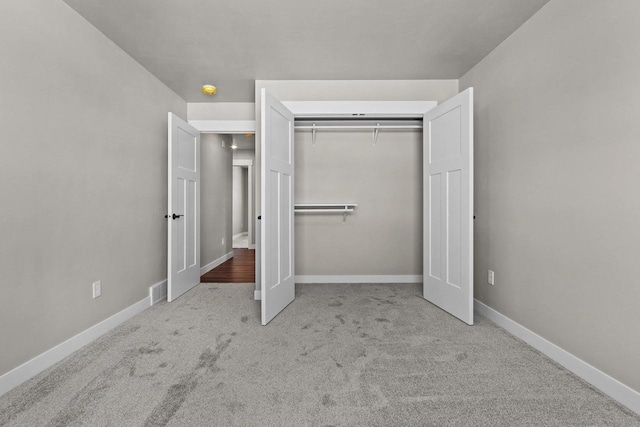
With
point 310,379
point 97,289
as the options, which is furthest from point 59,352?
point 310,379

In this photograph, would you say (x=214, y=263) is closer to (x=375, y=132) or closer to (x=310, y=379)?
(x=375, y=132)

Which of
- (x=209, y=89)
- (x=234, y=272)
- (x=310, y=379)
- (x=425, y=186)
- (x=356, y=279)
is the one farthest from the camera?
(x=234, y=272)

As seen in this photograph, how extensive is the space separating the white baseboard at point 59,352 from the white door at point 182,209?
0.57 m

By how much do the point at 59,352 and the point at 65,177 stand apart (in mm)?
1142

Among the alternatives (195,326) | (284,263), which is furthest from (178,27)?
(195,326)

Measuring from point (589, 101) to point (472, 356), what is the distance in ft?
5.53

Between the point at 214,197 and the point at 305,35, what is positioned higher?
the point at 305,35

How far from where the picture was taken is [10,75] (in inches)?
63.1

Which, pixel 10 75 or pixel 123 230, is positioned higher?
pixel 10 75

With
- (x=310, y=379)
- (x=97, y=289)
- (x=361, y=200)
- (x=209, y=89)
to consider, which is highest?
(x=209, y=89)

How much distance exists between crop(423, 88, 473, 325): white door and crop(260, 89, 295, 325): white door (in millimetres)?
1407

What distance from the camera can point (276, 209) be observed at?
2.64m

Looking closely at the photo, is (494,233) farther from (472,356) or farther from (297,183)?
(297,183)

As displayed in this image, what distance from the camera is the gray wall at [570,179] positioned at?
146cm
